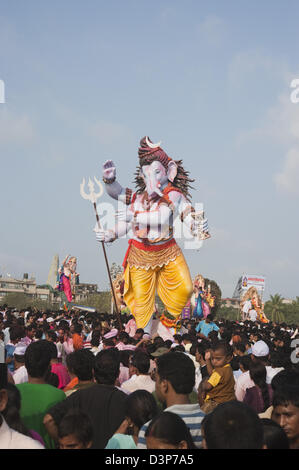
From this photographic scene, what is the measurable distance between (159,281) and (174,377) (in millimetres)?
9083

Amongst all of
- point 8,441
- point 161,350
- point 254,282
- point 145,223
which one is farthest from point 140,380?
point 254,282

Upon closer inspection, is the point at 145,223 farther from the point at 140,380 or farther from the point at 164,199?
the point at 140,380

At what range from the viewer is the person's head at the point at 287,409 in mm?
2957

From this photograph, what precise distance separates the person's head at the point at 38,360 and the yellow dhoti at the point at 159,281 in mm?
8253

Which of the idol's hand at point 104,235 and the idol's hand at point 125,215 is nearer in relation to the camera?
the idol's hand at point 104,235

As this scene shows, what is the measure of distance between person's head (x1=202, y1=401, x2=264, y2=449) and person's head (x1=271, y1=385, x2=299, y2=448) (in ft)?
2.88

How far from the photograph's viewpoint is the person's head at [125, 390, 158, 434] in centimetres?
306

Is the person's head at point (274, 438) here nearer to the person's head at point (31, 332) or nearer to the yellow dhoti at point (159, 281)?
the person's head at point (31, 332)

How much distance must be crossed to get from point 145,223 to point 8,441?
9.63 metres

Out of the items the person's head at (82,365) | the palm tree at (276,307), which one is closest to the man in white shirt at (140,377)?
the person's head at (82,365)

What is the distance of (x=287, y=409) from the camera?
9.95ft

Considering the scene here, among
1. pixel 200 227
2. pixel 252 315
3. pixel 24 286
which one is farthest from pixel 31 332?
pixel 24 286

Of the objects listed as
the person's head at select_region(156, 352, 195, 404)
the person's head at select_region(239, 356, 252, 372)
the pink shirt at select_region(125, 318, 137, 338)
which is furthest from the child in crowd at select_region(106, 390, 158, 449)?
the pink shirt at select_region(125, 318, 137, 338)
